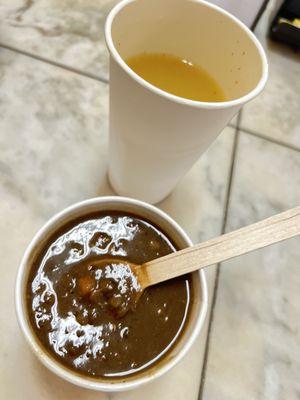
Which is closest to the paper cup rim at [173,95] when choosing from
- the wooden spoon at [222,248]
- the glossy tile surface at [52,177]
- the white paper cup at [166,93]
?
the white paper cup at [166,93]

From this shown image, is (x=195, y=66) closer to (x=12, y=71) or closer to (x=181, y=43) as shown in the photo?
(x=181, y=43)

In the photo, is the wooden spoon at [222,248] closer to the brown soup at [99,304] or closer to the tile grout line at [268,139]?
the brown soup at [99,304]

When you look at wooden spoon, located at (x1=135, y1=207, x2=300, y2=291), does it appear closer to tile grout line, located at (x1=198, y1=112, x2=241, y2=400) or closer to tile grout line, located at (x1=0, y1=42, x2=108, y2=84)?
tile grout line, located at (x1=198, y1=112, x2=241, y2=400)

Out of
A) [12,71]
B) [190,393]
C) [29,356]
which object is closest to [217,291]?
[190,393]

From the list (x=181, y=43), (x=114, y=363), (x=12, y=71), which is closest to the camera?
(x=114, y=363)

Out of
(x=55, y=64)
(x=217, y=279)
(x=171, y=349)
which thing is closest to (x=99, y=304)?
(x=171, y=349)

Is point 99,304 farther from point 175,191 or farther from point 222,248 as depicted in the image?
point 175,191

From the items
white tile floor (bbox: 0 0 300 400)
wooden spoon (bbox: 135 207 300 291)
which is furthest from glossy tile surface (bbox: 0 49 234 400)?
wooden spoon (bbox: 135 207 300 291)
